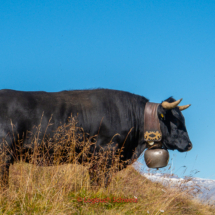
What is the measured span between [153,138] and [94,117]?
1.51 meters

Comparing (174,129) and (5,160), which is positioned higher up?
(174,129)

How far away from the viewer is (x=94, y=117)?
555 centimetres

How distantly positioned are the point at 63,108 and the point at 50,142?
783 millimetres

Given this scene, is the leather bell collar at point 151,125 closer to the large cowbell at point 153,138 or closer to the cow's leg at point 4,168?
the large cowbell at point 153,138

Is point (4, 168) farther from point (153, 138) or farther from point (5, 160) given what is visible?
point (153, 138)

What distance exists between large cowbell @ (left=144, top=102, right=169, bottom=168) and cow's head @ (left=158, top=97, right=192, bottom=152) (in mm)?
162

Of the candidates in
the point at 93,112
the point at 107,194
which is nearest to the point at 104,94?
the point at 93,112

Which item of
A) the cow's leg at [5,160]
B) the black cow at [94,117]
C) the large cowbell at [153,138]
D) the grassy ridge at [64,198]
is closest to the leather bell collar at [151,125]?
the large cowbell at [153,138]

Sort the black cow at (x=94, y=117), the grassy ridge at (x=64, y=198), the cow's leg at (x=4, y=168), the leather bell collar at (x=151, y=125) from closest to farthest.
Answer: the grassy ridge at (x=64, y=198) → the cow's leg at (x=4, y=168) → the black cow at (x=94, y=117) → the leather bell collar at (x=151, y=125)

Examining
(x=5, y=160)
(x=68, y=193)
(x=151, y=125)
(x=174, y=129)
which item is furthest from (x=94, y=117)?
(x=174, y=129)

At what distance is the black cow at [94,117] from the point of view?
16.6 feet

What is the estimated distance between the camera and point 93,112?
560cm

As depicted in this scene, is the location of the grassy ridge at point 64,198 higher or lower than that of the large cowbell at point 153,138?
lower

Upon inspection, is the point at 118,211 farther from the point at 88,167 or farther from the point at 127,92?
the point at 127,92
